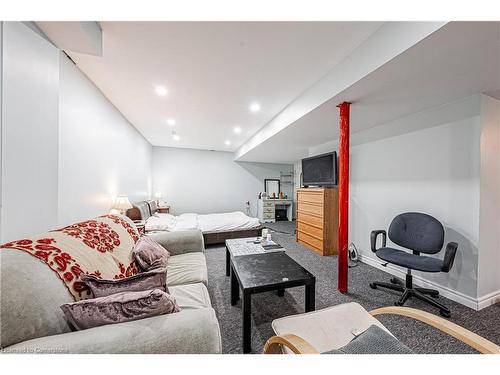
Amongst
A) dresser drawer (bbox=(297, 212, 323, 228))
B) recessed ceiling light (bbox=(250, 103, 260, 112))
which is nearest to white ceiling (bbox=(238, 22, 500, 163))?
recessed ceiling light (bbox=(250, 103, 260, 112))

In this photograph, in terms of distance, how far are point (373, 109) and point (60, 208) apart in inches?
140

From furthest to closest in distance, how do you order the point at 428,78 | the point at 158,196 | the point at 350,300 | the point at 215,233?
1. the point at 158,196
2. the point at 215,233
3. the point at 350,300
4. the point at 428,78

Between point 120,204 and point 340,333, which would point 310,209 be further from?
point 120,204

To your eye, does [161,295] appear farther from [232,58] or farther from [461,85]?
[461,85]

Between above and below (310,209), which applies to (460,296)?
below

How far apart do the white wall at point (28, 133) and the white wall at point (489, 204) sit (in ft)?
12.6

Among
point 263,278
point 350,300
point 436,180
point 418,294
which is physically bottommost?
point 350,300

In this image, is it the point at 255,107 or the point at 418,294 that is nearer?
the point at 418,294

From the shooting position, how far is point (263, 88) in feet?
7.38

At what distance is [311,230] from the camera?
3.51m

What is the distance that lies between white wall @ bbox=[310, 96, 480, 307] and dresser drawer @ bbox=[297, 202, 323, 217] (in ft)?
2.23

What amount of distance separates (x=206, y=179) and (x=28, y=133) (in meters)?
5.02

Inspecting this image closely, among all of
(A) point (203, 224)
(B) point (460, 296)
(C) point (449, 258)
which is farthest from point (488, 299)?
(A) point (203, 224)
